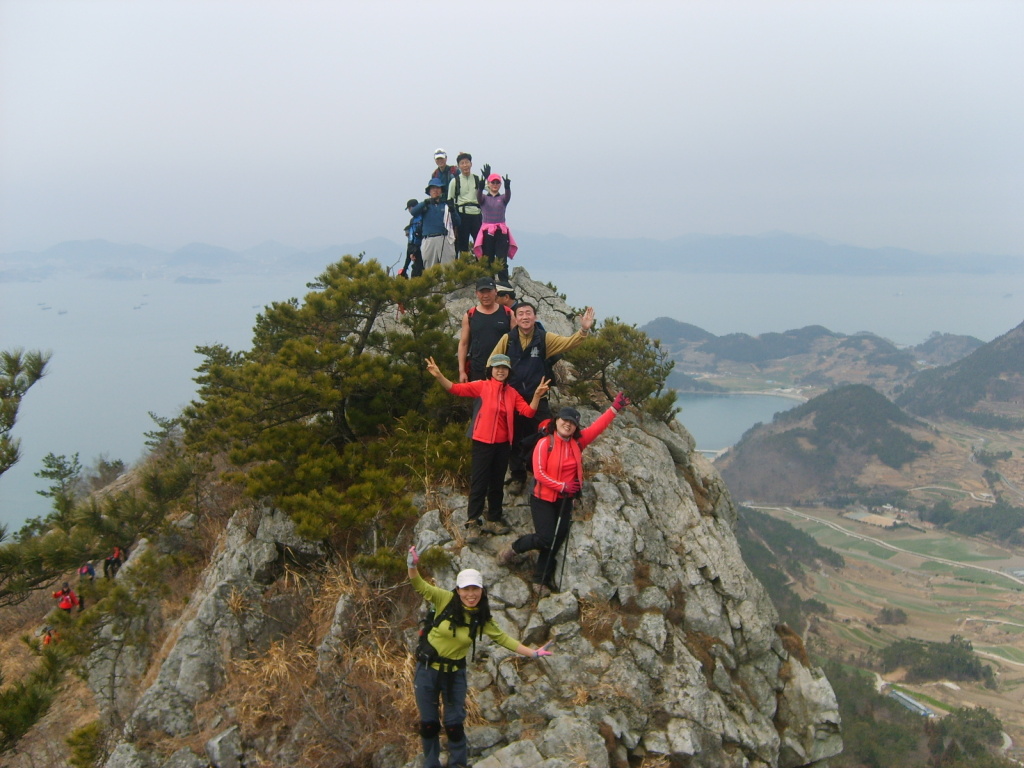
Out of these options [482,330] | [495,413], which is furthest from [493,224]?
[495,413]

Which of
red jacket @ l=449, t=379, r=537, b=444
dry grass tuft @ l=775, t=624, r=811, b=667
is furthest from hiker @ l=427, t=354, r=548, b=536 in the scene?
dry grass tuft @ l=775, t=624, r=811, b=667

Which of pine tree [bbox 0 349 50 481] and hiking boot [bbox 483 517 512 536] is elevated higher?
pine tree [bbox 0 349 50 481]

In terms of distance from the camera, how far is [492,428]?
6484mm

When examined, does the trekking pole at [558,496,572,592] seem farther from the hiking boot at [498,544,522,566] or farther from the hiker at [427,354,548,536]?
the hiker at [427,354,548,536]

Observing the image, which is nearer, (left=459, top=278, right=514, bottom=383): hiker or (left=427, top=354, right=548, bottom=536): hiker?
(left=427, top=354, right=548, bottom=536): hiker

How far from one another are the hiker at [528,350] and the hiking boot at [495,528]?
3.18ft

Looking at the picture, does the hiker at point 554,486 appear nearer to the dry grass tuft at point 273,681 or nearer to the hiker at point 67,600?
the dry grass tuft at point 273,681

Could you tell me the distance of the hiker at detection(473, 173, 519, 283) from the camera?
37.1 ft

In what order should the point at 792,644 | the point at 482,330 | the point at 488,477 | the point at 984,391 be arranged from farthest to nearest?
the point at 984,391
the point at 792,644
the point at 482,330
the point at 488,477

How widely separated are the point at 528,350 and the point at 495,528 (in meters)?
2.15

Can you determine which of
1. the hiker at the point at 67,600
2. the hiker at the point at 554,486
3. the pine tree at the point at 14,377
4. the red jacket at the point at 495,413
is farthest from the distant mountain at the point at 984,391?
the pine tree at the point at 14,377

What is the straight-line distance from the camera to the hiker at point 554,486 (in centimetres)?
629

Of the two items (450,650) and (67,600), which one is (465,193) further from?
(67,600)

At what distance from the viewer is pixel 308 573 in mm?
7270
